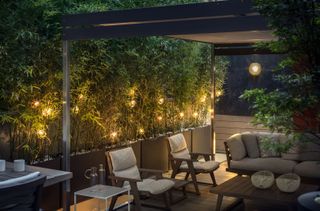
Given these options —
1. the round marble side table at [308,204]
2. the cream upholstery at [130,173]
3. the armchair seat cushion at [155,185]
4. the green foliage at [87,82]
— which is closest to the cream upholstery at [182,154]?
the green foliage at [87,82]

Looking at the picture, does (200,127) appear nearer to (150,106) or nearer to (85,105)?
(150,106)

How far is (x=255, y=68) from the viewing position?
9008mm

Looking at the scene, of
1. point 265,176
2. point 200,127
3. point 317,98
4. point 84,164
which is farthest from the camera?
point 200,127

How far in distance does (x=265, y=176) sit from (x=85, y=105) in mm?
2531

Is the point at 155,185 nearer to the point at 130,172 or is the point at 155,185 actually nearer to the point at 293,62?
the point at 130,172

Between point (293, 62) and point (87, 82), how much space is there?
320cm

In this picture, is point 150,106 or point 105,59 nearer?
point 105,59

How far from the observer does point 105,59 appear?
20.0 feet

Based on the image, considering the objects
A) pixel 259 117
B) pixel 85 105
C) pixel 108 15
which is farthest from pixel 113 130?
pixel 259 117

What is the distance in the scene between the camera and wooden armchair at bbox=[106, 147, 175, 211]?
5000mm

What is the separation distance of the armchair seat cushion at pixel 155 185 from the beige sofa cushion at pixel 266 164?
158 cm

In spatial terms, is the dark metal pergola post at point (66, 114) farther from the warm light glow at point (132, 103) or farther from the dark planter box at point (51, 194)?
the warm light glow at point (132, 103)

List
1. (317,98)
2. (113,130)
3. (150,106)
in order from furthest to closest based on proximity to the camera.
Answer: (150,106) → (113,130) → (317,98)

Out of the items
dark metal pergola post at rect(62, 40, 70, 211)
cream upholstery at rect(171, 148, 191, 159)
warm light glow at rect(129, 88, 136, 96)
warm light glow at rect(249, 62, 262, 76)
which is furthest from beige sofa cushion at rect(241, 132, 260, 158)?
dark metal pergola post at rect(62, 40, 70, 211)
